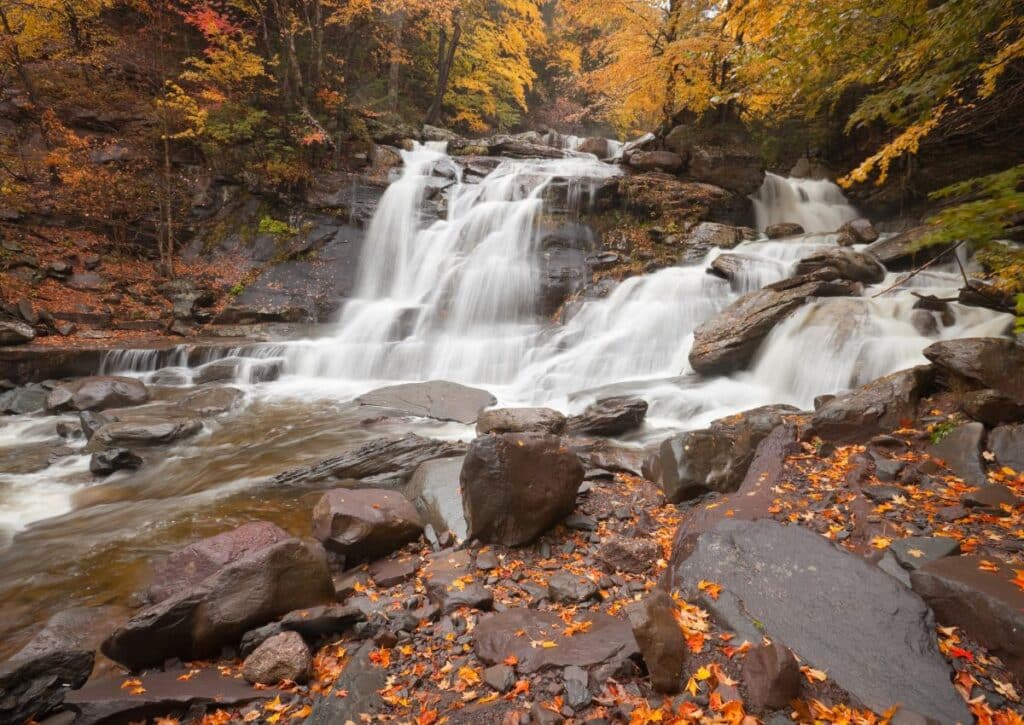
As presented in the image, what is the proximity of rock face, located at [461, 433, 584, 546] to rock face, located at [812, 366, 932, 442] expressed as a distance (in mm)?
3068

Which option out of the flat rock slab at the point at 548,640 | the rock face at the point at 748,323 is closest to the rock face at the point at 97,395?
the flat rock slab at the point at 548,640

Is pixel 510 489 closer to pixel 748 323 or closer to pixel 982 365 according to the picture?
pixel 982 365

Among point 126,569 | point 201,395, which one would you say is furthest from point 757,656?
point 201,395

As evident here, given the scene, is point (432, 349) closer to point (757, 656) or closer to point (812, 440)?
point (812, 440)

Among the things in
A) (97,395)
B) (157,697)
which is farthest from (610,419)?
(97,395)

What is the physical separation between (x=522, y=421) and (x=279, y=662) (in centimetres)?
486

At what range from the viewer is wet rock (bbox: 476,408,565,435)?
24.6ft

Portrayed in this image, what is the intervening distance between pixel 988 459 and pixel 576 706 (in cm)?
408

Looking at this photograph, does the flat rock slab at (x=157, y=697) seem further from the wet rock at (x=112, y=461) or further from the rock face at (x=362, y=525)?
the wet rock at (x=112, y=461)

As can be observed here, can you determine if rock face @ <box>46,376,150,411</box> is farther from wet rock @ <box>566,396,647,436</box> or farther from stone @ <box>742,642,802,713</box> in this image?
stone @ <box>742,642,802,713</box>

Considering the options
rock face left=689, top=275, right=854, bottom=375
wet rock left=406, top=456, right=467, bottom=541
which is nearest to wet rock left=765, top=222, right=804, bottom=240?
rock face left=689, top=275, right=854, bottom=375

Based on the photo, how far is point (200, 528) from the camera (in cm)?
544

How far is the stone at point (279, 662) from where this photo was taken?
3.08 m

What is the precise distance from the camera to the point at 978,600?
2396mm
